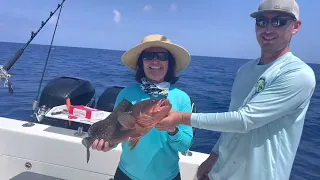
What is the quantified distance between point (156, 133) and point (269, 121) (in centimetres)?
108

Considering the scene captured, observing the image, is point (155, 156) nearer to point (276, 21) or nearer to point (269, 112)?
point (269, 112)

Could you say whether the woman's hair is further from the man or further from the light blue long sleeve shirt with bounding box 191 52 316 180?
the light blue long sleeve shirt with bounding box 191 52 316 180

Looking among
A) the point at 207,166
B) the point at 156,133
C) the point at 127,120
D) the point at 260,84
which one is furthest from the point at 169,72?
the point at 260,84

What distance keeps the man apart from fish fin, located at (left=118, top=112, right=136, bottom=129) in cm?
25

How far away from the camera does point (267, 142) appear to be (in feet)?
6.48

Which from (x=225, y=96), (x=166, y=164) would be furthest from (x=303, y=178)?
(x=225, y=96)

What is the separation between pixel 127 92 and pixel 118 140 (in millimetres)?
539

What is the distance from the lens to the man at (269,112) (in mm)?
1879

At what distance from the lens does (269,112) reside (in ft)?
6.19

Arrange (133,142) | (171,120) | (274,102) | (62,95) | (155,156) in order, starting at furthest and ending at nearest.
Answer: (62,95)
(155,156)
(133,142)
(171,120)
(274,102)

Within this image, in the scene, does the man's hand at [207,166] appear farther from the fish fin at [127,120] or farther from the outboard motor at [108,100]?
the outboard motor at [108,100]

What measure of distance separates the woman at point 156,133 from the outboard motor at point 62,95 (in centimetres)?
186

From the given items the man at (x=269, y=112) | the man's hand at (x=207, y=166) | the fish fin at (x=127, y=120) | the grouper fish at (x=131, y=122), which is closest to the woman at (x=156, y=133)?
the grouper fish at (x=131, y=122)

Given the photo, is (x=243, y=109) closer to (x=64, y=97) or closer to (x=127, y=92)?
(x=127, y=92)
